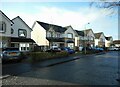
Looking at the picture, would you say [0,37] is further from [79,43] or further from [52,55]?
[79,43]

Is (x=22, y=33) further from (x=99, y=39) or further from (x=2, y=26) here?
(x=99, y=39)

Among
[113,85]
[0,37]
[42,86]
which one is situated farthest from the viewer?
[0,37]

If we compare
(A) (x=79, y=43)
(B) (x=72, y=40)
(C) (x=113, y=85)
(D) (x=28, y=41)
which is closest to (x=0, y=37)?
(D) (x=28, y=41)

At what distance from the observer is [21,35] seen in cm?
3459

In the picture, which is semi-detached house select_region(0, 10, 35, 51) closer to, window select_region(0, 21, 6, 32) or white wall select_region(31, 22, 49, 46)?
window select_region(0, 21, 6, 32)

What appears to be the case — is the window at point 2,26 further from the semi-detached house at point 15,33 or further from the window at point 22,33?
Result: the window at point 22,33

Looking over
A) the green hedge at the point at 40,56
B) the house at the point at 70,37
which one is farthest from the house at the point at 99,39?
the green hedge at the point at 40,56

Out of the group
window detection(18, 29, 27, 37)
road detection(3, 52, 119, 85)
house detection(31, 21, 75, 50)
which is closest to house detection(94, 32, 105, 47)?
house detection(31, 21, 75, 50)

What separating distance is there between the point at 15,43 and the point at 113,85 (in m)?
26.8

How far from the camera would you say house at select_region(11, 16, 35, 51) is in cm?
3271

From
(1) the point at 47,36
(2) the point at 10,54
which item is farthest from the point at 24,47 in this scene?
(2) the point at 10,54

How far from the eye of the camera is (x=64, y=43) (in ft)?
178

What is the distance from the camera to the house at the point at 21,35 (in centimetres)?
3271

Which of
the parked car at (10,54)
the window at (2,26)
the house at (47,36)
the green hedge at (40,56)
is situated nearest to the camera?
the parked car at (10,54)
